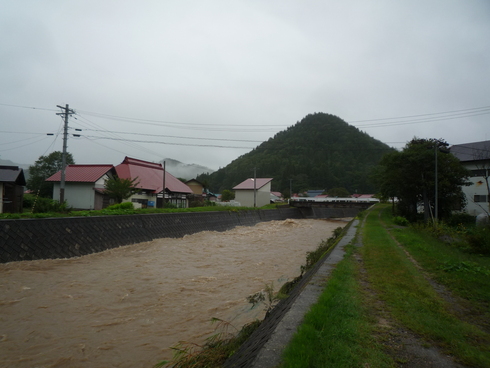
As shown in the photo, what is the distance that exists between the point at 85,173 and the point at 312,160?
7047cm

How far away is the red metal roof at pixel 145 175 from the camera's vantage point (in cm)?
3578

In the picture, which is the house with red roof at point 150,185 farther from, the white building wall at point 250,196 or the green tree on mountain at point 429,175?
the green tree on mountain at point 429,175

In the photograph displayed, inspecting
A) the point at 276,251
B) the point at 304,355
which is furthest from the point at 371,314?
the point at 276,251

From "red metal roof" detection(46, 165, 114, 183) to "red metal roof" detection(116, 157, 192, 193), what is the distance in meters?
4.04

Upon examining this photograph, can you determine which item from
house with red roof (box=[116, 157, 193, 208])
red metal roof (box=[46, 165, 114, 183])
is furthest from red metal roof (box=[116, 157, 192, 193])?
red metal roof (box=[46, 165, 114, 183])

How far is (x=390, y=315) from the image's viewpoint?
171 inches

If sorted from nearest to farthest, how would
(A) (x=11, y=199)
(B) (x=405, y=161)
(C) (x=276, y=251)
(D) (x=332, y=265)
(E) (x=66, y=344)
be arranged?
(E) (x=66, y=344), (D) (x=332, y=265), (C) (x=276, y=251), (A) (x=11, y=199), (B) (x=405, y=161)

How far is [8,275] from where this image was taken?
8781mm

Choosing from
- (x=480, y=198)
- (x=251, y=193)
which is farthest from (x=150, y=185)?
(x=480, y=198)

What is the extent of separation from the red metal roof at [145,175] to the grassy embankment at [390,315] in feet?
101

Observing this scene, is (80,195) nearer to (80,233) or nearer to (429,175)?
(80,233)

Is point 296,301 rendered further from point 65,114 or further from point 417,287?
point 65,114

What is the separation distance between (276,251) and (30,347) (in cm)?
1178

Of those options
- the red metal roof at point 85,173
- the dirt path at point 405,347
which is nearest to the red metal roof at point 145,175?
the red metal roof at point 85,173
